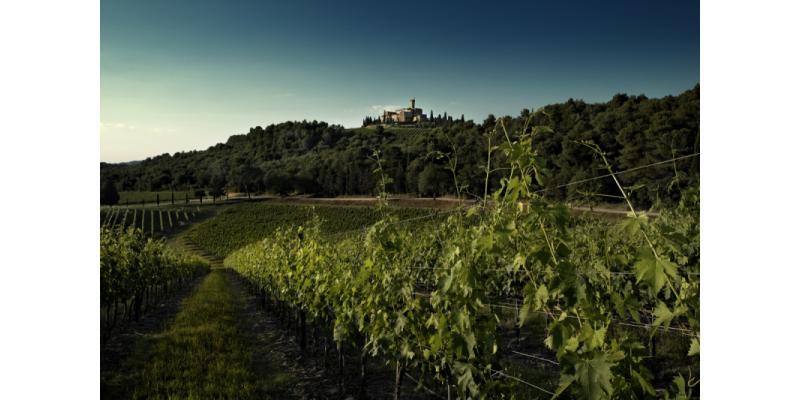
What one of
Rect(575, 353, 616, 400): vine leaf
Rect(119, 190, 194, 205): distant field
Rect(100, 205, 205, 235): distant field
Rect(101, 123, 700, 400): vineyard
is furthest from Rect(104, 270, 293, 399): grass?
Rect(100, 205, 205, 235): distant field

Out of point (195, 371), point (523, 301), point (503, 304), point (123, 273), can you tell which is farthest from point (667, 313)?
point (123, 273)

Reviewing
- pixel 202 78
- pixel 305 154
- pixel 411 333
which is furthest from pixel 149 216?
pixel 411 333

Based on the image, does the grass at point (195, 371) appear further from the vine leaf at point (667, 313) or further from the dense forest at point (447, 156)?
the vine leaf at point (667, 313)

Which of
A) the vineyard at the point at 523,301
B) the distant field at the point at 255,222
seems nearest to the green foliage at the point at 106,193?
→ the vineyard at the point at 523,301

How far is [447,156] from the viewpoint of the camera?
3.10 m

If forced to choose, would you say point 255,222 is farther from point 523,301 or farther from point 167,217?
point 523,301

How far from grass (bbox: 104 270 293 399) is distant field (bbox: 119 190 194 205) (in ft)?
63.6

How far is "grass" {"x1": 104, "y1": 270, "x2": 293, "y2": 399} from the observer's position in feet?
14.4

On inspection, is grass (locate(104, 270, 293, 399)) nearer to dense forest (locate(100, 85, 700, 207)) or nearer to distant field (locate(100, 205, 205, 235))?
dense forest (locate(100, 85, 700, 207))

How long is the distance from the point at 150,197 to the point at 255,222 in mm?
11718

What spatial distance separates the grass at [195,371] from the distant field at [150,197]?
763 inches

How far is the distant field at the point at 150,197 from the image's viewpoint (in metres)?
27.0

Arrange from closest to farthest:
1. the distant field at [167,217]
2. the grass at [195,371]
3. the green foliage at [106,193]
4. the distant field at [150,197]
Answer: the grass at [195,371] < the green foliage at [106,193] < the distant field at [150,197] < the distant field at [167,217]
